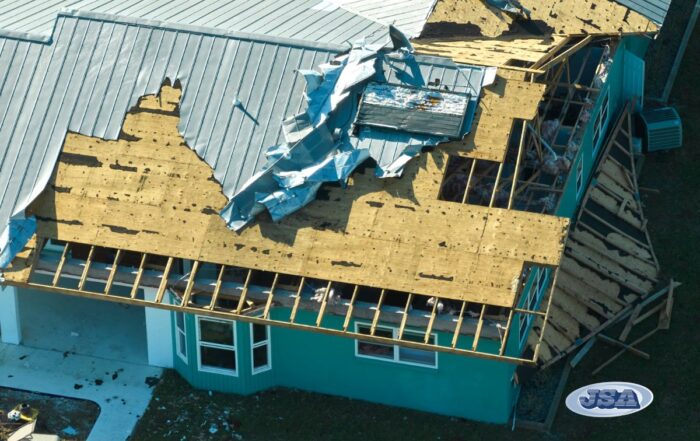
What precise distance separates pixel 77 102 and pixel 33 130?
113 cm

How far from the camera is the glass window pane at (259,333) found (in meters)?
27.9

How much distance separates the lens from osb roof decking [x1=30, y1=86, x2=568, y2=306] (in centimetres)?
2545

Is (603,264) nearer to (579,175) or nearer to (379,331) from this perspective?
(579,175)

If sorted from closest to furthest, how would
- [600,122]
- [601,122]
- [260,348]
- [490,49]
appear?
[260,348], [490,49], [600,122], [601,122]

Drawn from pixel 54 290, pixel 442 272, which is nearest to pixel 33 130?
pixel 54 290

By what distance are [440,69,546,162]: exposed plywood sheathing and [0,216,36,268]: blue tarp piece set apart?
8.77 m

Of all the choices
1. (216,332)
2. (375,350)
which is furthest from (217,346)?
(375,350)

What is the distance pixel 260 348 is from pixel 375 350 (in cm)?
256

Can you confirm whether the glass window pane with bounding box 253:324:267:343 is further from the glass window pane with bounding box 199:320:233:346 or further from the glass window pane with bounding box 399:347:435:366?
the glass window pane with bounding box 399:347:435:366

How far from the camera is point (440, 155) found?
87.5 ft

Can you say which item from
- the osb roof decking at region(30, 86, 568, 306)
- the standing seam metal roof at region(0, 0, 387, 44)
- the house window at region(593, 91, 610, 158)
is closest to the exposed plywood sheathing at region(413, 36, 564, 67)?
the standing seam metal roof at region(0, 0, 387, 44)

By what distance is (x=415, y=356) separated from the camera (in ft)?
90.5

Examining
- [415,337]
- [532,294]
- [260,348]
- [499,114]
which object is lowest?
[260,348]

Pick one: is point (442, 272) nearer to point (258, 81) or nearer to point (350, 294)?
point (350, 294)
